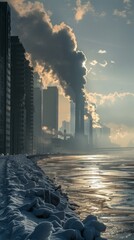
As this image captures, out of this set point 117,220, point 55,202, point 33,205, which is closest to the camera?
point 33,205

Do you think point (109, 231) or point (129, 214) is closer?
point (109, 231)

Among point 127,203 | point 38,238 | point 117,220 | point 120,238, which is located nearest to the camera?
point 38,238

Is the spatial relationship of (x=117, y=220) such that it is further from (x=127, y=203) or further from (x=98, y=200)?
(x=98, y=200)

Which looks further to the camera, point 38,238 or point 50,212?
point 50,212

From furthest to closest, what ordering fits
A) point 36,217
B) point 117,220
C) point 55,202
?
1. point 55,202
2. point 117,220
3. point 36,217

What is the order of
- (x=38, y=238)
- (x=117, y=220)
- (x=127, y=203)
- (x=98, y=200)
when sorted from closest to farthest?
(x=38, y=238) → (x=117, y=220) → (x=127, y=203) → (x=98, y=200)

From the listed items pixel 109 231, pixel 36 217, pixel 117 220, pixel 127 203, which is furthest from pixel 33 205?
pixel 127 203

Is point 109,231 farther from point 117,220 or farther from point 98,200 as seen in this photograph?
point 98,200

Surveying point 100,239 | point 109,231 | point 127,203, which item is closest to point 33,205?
point 109,231
